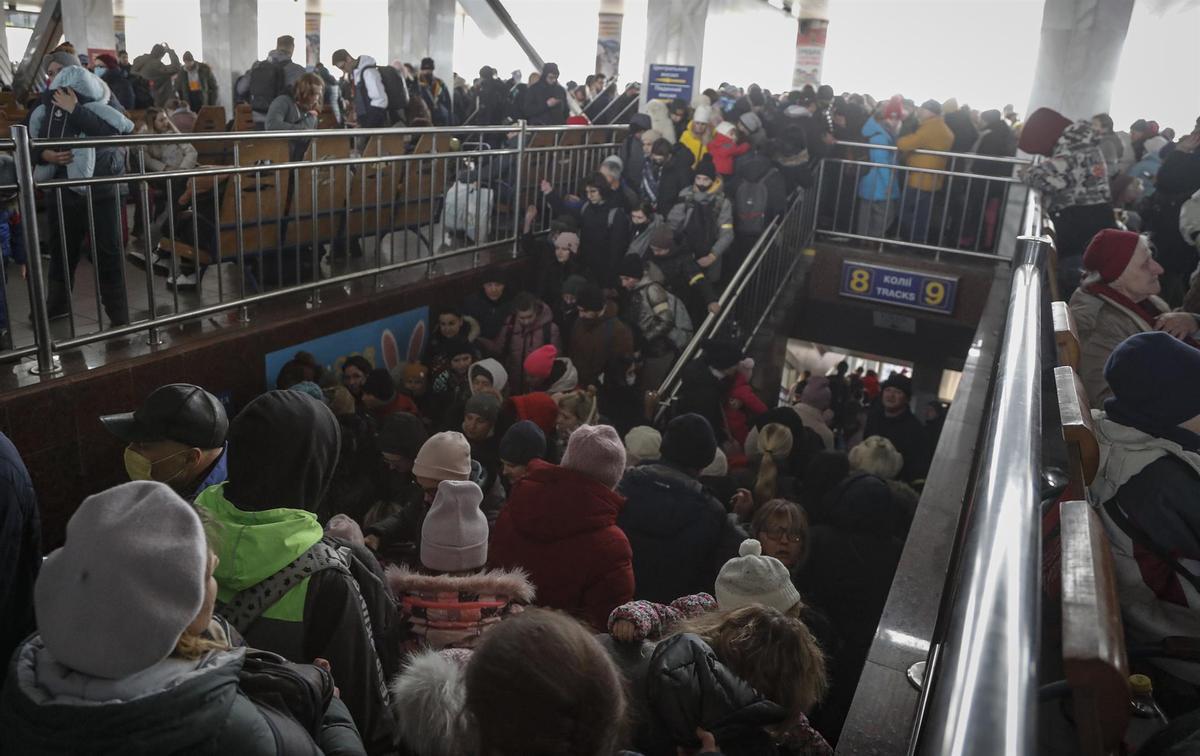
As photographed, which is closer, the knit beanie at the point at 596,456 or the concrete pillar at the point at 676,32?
the knit beanie at the point at 596,456

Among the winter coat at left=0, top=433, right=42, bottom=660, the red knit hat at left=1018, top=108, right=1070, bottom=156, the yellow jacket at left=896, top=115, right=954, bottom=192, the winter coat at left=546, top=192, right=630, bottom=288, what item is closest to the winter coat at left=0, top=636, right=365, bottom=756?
the winter coat at left=0, top=433, right=42, bottom=660

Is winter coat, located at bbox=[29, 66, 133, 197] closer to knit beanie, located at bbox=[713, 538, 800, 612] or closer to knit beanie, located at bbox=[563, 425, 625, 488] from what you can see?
knit beanie, located at bbox=[563, 425, 625, 488]

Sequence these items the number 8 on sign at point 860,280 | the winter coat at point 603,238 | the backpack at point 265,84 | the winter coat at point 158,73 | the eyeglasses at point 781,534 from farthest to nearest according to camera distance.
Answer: the winter coat at point 158,73 < the number 8 on sign at point 860,280 < the backpack at point 265,84 < the winter coat at point 603,238 < the eyeglasses at point 781,534

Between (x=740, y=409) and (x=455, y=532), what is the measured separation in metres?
4.29

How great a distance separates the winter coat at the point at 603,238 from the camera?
809cm

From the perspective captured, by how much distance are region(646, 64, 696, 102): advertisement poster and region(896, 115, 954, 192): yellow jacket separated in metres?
2.99

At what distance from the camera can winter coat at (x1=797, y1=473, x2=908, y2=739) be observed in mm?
3369

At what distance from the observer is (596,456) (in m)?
3.09

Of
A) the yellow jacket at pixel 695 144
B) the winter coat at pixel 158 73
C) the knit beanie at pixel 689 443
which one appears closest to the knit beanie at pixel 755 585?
the knit beanie at pixel 689 443

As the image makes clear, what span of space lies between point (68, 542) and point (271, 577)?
646 mm

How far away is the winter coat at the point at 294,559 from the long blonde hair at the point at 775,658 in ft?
2.52

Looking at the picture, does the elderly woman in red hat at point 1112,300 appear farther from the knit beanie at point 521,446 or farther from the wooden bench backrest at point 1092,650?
the wooden bench backrest at point 1092,650

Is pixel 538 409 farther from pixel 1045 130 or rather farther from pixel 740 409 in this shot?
pixel 1045 130

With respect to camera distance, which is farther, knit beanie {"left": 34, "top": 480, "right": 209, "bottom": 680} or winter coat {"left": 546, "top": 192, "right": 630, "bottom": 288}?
winter coat {"left": 546, "top": 192, "right": 630, "bottom": 288}
